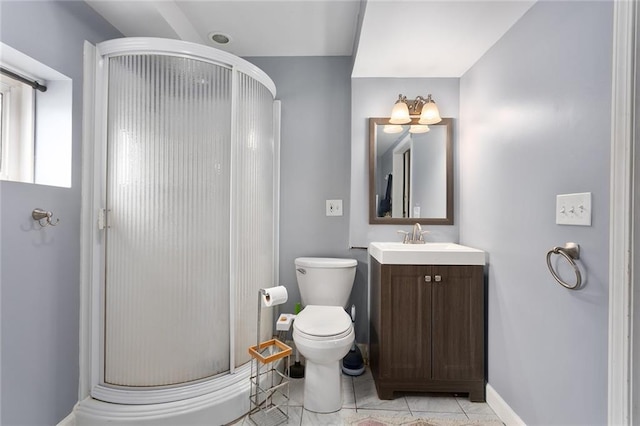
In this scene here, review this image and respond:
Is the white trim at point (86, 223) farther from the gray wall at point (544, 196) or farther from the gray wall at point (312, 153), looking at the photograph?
the gray wall at point (544, 196)

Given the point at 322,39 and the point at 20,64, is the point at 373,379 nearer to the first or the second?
the point at 322,39

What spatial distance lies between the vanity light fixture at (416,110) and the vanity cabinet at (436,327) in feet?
3.36

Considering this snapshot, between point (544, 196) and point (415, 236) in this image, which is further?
point (415, 236)

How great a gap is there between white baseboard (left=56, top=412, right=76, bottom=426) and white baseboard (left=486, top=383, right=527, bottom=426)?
217 cm

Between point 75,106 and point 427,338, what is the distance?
2.22 meters

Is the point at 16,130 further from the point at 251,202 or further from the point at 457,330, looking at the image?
the point at 457,330

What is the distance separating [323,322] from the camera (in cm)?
166

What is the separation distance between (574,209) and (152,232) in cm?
188

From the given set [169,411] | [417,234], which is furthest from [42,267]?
[417,234]

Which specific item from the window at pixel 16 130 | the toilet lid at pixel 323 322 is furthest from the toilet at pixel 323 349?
the window at pixel 16 130

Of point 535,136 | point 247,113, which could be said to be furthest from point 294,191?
point 535,136

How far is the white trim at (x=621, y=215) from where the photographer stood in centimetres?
87

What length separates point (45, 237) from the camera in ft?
4.21

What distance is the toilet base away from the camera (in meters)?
1.61
